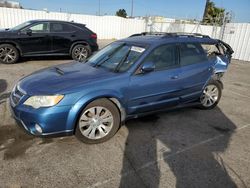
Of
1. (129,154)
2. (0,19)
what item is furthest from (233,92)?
(0,19)

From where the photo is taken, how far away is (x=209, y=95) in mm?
4727

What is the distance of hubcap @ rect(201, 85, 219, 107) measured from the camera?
4656mm

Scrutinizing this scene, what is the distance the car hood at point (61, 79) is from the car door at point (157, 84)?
1.57ft

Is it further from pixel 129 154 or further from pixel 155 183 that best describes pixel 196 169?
pixel 129 154

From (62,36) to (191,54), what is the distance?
618 centimetres

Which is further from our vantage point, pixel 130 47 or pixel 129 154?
pixel 130 47

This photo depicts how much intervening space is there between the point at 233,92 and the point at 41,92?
18.0 feet

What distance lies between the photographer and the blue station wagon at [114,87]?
9.54 ft

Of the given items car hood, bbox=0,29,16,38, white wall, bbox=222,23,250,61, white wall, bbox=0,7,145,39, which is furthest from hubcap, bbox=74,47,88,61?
white wall, bbox=0,7,145,39

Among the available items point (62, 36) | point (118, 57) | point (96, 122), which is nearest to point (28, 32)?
→ point (62, 36)

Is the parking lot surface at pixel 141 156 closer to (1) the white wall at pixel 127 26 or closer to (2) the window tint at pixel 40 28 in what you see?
(2) the window tint at pixel 40 28

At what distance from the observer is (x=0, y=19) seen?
16.2 metres

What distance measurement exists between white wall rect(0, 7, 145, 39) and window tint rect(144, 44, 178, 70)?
16.0m

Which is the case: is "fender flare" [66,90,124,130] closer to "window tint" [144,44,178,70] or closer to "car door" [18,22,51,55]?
"window tint" [144,44,178,70]
